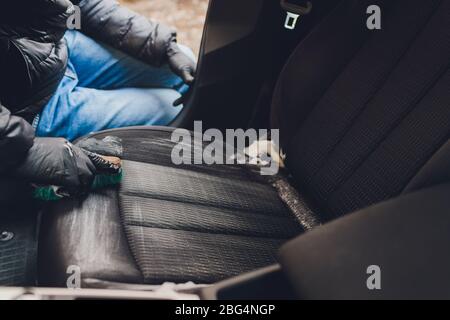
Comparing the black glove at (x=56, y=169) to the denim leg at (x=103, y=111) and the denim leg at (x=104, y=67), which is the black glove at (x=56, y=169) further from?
the denim leg at (x=104, y=67)

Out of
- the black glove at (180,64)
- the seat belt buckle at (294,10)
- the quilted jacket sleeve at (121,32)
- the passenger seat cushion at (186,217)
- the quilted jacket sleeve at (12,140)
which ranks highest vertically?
the seat belt buckle at (294,10)

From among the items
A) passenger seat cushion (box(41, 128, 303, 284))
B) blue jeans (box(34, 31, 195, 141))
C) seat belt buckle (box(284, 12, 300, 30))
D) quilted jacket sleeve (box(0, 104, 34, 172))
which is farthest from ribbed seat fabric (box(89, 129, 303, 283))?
seat belt buckle (box(284, 12, 300, 30))

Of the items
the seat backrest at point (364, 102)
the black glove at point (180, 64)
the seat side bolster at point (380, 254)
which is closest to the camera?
the seat side bolster at point (380, 254)

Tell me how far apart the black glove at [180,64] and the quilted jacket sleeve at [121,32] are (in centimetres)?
2

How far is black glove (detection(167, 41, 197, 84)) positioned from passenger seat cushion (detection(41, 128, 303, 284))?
21 centimetres

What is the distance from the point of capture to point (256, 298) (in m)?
0.57

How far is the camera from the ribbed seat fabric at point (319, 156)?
0.81 metres

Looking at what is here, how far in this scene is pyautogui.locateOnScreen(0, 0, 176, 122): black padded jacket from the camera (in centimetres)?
95

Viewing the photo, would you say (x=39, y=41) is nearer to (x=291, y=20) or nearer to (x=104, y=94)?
(x=104, y=94)

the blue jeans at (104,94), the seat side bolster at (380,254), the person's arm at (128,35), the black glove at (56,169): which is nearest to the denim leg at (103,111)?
the blue jeans at (104,94)

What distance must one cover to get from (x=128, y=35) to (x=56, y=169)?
21.4 inches

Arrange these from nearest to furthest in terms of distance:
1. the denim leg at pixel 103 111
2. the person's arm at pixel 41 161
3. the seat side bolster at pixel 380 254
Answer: the seat side bolster at pixel 380 254
the person's arm at pixel 41 161
the denim leg at pixel 103 111

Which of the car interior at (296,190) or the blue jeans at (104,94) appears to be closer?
the car interior at (296,190)

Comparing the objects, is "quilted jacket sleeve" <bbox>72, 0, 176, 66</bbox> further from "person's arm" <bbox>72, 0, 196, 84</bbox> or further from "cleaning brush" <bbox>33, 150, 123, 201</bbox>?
"cleaning brush" <bbox>33, 150, 123, 201</bbox>
